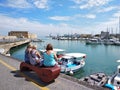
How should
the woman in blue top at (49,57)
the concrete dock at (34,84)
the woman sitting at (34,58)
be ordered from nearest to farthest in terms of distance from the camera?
1. the concrete dock at (34,84)
2. the woman in blue top at (49,57)
3. the woman sitting at (34,58)

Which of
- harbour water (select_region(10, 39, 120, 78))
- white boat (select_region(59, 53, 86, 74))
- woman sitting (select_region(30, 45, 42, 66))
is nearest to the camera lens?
woman sitting (select_region(30, 45, 42, 66))

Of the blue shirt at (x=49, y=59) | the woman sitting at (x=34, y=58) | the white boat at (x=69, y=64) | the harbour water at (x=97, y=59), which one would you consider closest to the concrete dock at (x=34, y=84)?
the woman sitting at (x=34, y=58)

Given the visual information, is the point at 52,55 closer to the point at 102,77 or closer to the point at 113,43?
the point at 102,77

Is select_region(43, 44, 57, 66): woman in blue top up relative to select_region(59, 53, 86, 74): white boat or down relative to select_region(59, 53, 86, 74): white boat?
up

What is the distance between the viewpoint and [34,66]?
8.18 m

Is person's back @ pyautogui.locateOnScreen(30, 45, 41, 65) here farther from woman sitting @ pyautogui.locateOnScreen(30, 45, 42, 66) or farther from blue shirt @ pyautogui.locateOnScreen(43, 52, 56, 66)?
blue shirt @ pyautogui.locateOnScreen(43, 52, 56, 66)

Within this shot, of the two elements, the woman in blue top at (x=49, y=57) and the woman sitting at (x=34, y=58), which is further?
the woman sitting at (x=34, y=58)

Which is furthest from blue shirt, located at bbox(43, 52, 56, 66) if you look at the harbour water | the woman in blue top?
the harbour water

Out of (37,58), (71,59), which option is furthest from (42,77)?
(71,59)

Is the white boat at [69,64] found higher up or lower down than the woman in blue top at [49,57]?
lower down

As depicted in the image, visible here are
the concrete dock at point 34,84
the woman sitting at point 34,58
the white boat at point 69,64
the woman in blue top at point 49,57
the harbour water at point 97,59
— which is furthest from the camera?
the harbour water at point 97,59

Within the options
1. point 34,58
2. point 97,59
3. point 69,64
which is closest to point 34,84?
point 34,58

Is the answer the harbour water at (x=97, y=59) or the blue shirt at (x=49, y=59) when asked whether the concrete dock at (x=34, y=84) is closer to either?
the blue shirt at (x=49, y=59)

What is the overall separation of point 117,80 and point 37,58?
13.8 metres
